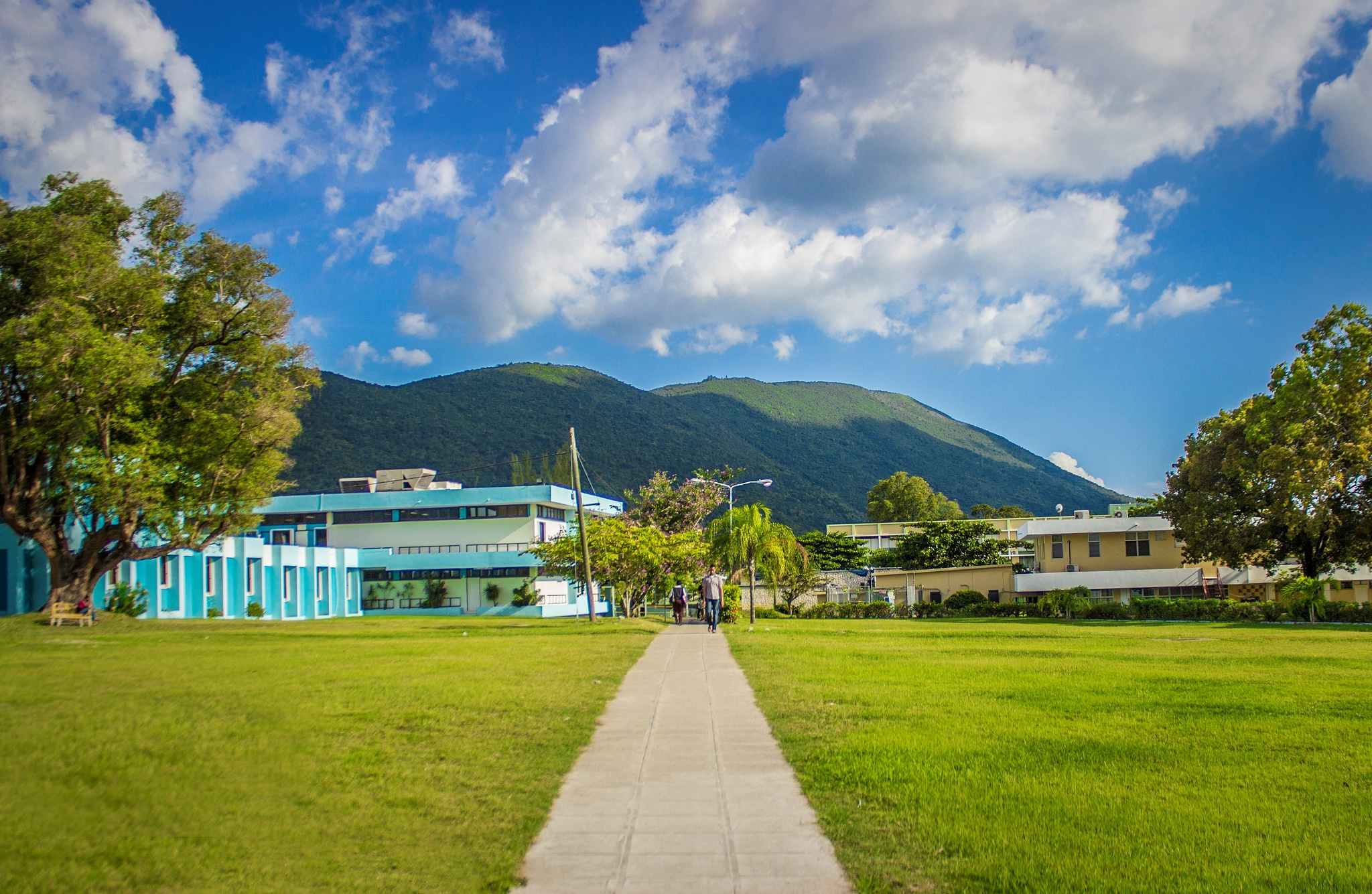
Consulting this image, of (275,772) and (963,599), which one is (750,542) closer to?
(963,599)

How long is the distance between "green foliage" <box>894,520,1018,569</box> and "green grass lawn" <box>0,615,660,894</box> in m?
57.8

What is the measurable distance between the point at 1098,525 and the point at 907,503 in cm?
6025

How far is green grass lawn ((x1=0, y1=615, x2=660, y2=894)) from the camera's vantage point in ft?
16.4

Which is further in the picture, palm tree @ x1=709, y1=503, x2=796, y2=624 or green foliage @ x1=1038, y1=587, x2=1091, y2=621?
green foliage @ x1=1038, y1=587, x2=1091, y2=621

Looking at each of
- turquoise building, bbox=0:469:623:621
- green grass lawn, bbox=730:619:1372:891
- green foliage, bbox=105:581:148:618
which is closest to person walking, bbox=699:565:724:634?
green grass lawn, bbox=730:619:1372:891

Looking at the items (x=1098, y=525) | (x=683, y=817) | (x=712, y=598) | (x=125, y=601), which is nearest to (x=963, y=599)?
(x=1098, y=525)

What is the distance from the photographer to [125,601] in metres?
29.6

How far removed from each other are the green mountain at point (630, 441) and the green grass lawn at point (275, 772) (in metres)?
76.6

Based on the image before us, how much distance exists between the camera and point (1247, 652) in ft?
55.1

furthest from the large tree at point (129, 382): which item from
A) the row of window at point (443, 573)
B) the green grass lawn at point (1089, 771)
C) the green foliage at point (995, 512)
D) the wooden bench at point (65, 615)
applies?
the green foliage at point (995, 512)

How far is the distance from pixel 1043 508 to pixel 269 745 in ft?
622

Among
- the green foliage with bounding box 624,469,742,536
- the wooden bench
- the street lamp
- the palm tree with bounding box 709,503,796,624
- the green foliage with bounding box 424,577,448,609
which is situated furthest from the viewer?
the green foliage with bounding box 424,577,448,609

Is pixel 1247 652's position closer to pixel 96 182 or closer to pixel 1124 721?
pixel 1124 721

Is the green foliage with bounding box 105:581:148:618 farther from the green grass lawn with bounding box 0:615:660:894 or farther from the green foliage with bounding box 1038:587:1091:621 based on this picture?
the green foliage with bounding box 1038:587:1091:621
